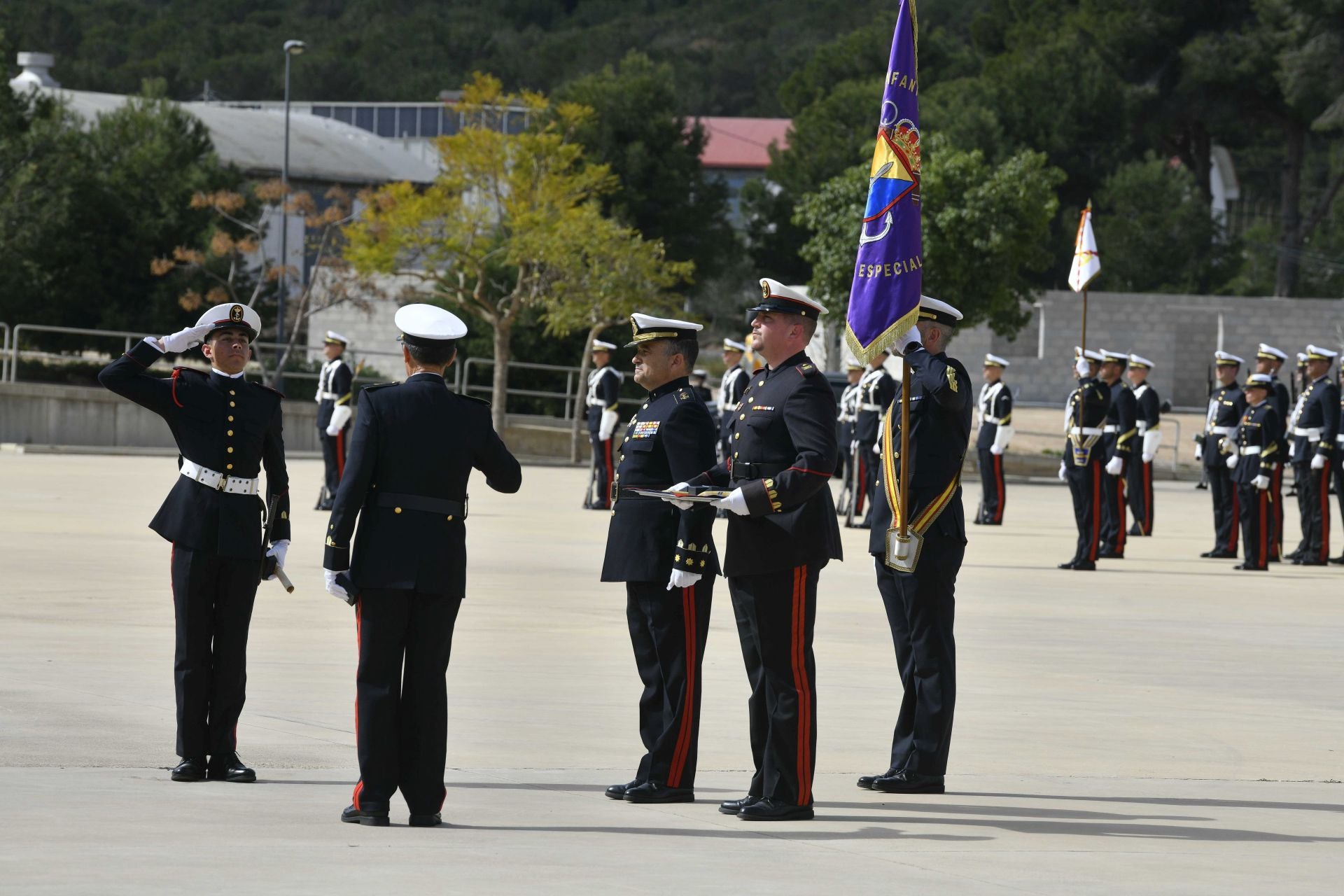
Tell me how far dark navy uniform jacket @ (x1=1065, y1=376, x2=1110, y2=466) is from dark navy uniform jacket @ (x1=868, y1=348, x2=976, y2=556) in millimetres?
10363

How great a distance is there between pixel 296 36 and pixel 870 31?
53938mm

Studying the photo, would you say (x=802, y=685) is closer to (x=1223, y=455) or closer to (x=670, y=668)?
(x=670, y=668)

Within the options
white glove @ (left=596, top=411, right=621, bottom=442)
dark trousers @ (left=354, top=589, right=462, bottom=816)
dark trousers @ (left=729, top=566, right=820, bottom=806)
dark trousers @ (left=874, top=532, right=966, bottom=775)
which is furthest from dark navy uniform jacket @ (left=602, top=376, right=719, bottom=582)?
white glove @ (left=596, top=411, right=621, bottom=442)

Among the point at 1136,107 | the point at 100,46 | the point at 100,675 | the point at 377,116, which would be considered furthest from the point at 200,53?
the point at 100,675

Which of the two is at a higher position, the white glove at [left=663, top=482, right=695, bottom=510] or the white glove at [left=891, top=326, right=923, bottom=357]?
the white glove at [left=891, top=326, right=923, bottom=357]

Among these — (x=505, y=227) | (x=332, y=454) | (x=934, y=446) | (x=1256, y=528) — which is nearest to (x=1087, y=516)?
(x=1256, y=528)

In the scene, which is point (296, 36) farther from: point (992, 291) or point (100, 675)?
point (100, 675)

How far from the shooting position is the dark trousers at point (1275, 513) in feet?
63.0

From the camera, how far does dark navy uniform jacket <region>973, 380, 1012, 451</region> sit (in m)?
23.5

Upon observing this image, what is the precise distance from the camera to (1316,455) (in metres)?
19.7

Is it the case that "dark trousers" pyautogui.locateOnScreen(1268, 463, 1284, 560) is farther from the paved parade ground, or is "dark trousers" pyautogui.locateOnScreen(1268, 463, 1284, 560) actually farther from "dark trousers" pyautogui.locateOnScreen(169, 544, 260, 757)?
"dark trousers" pyautogui.locateOnScreen(169, 544, 260, 757)

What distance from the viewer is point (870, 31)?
76625 millimetres

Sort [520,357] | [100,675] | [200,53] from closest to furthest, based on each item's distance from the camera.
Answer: [100,675] → [520,357] → [200,53]

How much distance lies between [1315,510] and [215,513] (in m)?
14.8
